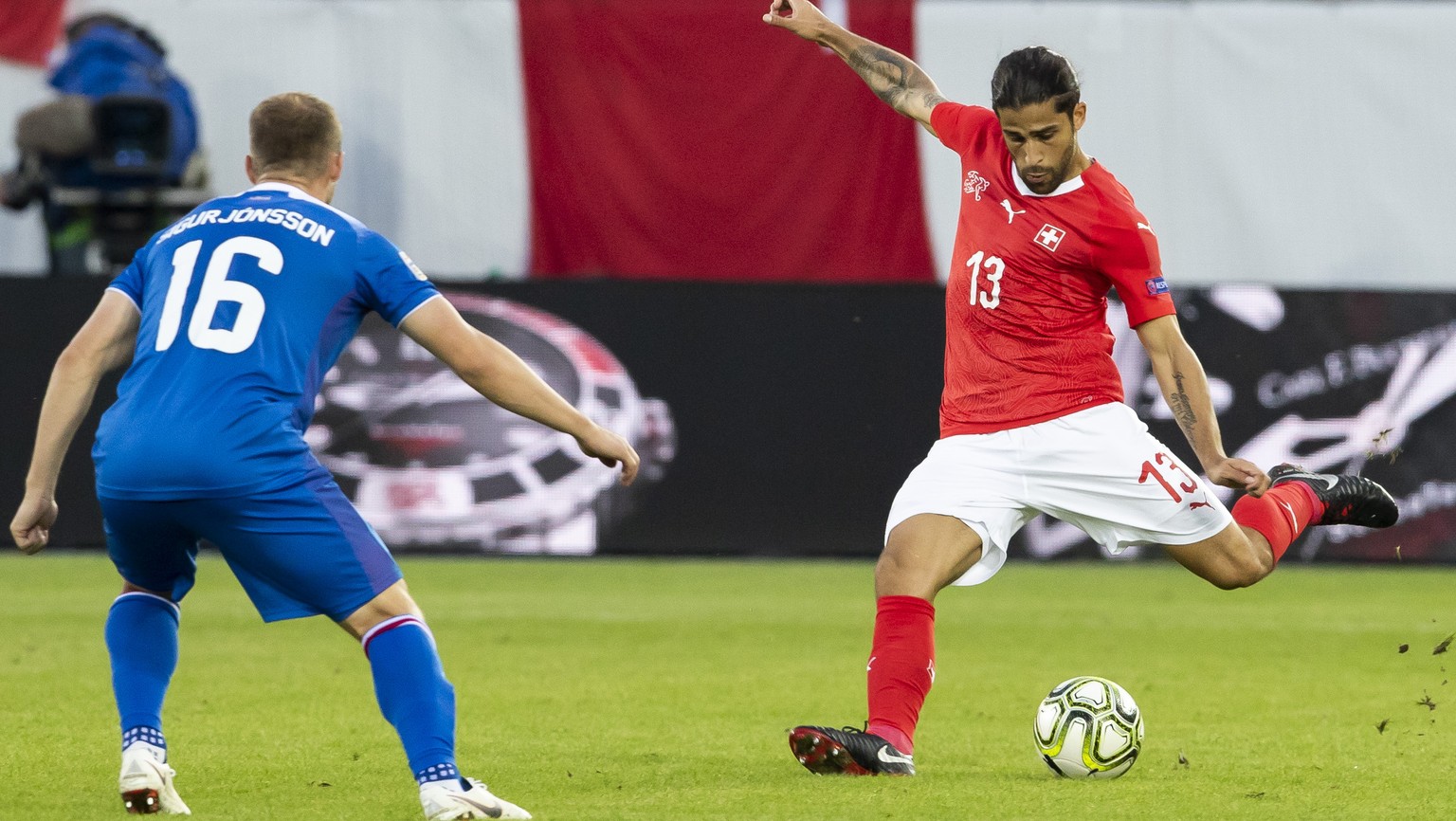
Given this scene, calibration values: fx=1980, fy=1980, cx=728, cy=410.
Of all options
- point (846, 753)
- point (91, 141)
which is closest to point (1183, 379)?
point (846, 753)

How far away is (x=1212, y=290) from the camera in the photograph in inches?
470

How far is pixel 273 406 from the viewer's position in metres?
4.46

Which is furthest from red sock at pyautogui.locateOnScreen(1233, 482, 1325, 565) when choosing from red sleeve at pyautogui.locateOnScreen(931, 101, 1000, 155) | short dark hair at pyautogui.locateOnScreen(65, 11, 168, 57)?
short dark hair at pyautogui.locateOnScreen(65, 11, 168, 57)

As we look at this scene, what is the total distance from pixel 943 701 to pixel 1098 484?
5.86 feet

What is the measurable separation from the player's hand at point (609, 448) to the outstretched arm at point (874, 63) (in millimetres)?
2165

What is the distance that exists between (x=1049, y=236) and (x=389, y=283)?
202 centimetres

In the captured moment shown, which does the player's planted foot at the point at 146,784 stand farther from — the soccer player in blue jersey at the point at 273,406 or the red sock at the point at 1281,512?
the red sock at the point at 1281,512

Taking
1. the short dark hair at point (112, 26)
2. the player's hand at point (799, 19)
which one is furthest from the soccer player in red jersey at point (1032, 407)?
the short dark hair at point (112, 26)

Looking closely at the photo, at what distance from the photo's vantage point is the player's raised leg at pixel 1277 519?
5.88 m

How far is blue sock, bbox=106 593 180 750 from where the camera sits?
4730 mm

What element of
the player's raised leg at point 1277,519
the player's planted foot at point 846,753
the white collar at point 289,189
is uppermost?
the white collar at point 289,189

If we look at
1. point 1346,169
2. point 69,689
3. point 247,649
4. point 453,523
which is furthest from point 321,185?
point 1346,169

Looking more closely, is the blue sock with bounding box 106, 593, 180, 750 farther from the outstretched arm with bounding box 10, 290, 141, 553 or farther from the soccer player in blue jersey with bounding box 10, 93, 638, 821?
the outstretched arm with bounding box 10, 290, 141, 553

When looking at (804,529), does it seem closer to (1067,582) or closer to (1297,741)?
(1067,582)
